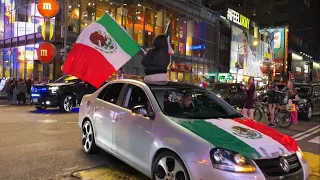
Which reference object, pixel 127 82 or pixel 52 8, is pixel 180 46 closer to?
pixel 52 8

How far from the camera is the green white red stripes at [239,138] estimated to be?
3729mm

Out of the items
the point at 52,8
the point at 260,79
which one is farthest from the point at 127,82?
the point at 260,79

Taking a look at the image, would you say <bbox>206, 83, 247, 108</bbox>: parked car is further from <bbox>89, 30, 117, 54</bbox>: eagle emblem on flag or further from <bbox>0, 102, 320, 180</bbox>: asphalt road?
<bbox>89, 30, 117, 54</bbox>: eagle emblem on flag

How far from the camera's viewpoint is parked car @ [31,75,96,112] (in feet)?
47.3

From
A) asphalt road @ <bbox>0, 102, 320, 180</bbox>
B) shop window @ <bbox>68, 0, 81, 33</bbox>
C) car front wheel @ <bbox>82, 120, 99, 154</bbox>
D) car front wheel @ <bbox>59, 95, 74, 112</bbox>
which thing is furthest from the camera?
shop window @ <bbox>68, 0, 81, 33</bbox>

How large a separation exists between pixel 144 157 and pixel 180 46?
31308 mm

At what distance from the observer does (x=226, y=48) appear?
1793 inches

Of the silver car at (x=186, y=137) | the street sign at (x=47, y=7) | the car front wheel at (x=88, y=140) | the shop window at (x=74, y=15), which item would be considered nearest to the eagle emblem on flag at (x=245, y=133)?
the silver car at (x=186, y=137)

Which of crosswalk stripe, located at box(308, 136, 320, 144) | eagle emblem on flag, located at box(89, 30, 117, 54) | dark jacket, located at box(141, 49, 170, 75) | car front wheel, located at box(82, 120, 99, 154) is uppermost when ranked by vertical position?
eagle emblem on flag, located at box(89, 30, 117, 54)

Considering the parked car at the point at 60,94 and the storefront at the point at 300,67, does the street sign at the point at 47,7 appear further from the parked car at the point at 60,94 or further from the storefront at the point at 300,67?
the storefront at the point at 300,67

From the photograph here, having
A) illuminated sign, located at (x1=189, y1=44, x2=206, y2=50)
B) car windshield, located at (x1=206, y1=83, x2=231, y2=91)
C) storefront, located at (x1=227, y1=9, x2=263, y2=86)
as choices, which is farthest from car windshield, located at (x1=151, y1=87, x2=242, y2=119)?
storefront, located at (x1=227, y1=9, x2=263, y2=86)

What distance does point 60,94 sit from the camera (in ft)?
47.9

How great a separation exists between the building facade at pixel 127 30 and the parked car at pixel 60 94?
29.7 ft

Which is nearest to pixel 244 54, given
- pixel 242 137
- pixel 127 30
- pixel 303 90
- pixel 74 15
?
pixel 127 30
